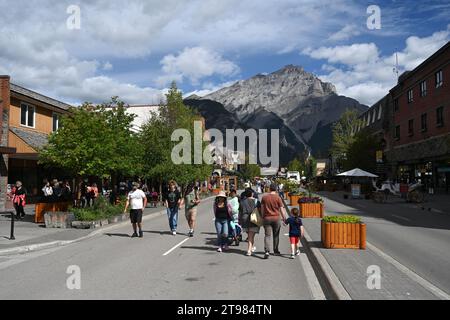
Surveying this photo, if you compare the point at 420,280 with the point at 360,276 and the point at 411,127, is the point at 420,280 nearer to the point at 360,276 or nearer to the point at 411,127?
the point at 360,276

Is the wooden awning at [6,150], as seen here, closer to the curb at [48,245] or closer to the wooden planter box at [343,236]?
the curb at [48,245]

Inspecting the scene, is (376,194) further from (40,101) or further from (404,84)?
(40,101)

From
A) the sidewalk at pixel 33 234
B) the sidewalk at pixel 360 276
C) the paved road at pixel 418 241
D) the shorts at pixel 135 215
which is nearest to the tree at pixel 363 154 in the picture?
the paved road at pixel 418 241

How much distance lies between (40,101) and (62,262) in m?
19.7

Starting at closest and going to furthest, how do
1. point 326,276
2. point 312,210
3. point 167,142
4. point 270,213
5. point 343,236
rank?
point 326,276 < point 270,213 < point 343,236 < point 312,210 < point 167,142

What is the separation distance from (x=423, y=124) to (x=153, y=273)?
1481 inches

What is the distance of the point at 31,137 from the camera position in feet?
84.0

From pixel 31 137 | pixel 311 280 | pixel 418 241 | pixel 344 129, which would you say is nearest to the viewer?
pixel 311 280

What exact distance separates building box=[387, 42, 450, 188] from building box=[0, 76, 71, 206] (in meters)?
27.1

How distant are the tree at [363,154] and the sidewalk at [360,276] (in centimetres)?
3896

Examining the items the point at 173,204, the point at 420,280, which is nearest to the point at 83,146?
the point at 173,204

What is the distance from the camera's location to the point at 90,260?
406 inches

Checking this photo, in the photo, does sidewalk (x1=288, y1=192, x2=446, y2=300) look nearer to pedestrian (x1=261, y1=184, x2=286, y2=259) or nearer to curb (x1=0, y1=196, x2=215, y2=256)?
pedestrian (x1=261, y1=184, x2=286, y2=259)
